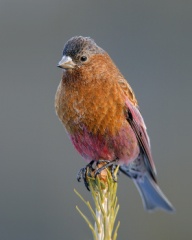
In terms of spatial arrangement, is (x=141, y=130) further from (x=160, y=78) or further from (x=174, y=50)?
(x=174, y=50)

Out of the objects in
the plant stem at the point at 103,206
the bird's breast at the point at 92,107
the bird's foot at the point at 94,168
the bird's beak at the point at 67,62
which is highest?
the bird's beak at the point at 67,62

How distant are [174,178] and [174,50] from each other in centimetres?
210

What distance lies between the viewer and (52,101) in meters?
8.20

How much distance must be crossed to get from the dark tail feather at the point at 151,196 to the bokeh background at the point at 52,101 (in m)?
0.94

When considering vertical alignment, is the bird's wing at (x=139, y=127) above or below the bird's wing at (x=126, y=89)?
below

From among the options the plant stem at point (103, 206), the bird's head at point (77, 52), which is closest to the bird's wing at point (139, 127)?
the bird's head at point (77, 52)

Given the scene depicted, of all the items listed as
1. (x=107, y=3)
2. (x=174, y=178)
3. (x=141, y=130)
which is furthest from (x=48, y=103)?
(x=141, y=130)

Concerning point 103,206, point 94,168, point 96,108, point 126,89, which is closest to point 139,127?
point 126,89

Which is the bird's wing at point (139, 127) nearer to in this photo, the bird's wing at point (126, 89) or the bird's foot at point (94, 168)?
the bird's wing at point (126, 89)

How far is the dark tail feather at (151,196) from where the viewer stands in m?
5.43

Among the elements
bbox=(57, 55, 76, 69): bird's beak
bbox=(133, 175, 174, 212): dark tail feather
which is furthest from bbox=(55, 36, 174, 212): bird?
bbox=(133, 175, 174, 212): dark tail feather

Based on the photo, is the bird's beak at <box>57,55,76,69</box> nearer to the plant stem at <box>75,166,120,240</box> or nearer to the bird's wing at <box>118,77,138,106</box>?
the bird's wing at <box>118,77,138,106</box>

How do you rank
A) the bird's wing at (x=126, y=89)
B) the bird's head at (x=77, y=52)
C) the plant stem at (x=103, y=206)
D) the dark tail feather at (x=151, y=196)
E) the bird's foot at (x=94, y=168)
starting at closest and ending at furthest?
the plant stem at (x=103, y=206)
the bird's foot at (x=94, y=168)
the bird's head at (x=77, y=52)
the bird's wing at (x=126, y=89)
the dark tail feather at (x=151, y=196)

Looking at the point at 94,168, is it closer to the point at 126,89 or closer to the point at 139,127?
the point at 139,127
